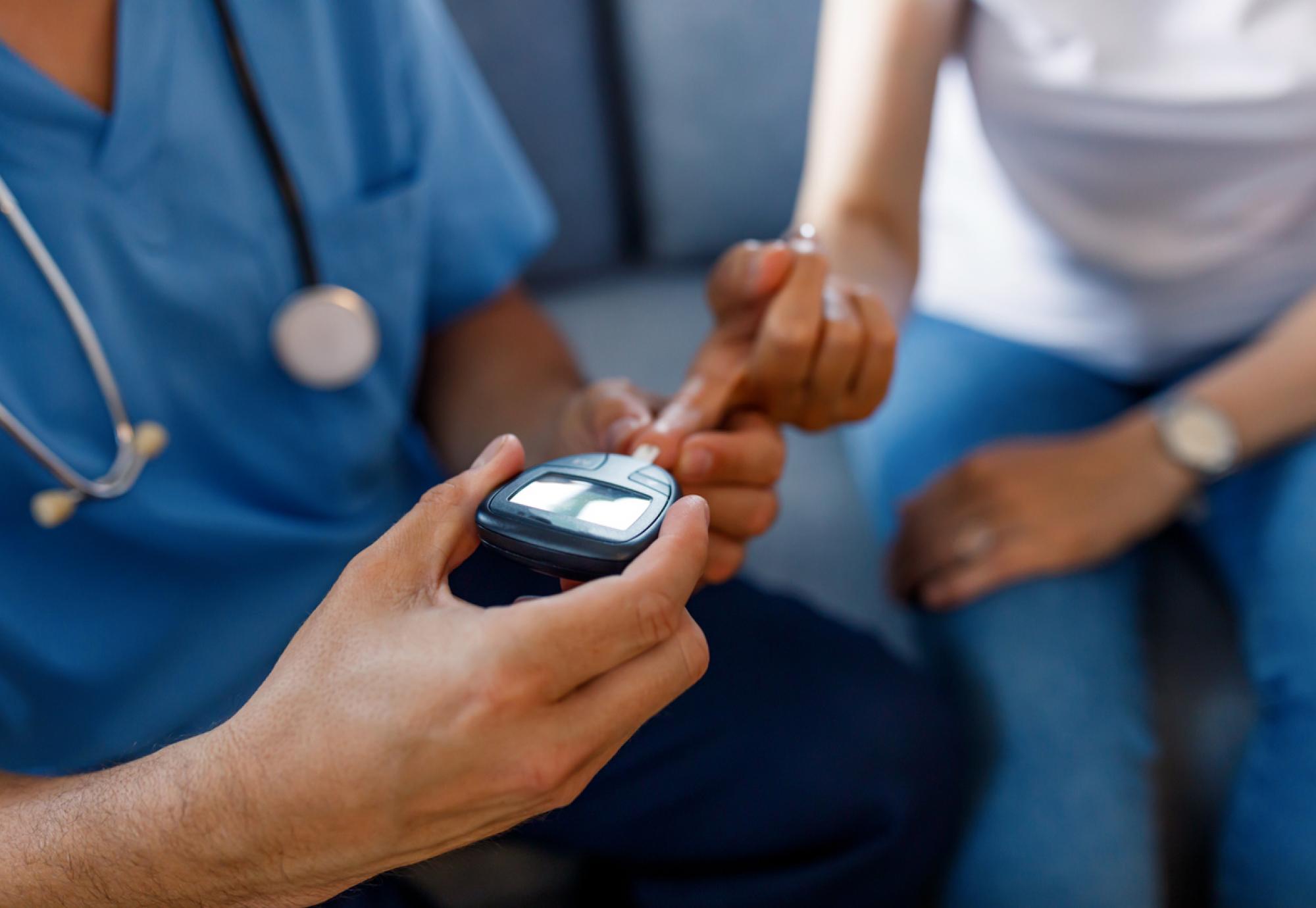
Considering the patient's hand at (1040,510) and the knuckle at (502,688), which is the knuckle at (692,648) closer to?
the knuckle at (502,688)

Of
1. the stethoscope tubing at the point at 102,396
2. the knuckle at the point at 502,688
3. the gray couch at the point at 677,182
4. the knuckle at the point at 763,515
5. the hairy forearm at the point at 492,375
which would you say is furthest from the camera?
the gray couch at the point at 677,182

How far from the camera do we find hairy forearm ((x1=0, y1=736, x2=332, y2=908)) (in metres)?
0.32

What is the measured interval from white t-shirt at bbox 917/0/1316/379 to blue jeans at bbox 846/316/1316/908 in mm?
117

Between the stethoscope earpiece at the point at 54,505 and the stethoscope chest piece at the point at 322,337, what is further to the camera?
the stethoscope chest piece at the point at 322,337

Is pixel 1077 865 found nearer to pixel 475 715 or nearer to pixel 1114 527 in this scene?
pixel 1114 527

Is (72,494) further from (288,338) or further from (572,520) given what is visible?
(572,520)

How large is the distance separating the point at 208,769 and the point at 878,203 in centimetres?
56

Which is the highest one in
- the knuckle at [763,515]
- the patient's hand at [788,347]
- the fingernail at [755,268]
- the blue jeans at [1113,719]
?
the fingernail at [755,268]

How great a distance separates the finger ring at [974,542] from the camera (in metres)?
0.71

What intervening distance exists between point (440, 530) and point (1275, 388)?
64cm

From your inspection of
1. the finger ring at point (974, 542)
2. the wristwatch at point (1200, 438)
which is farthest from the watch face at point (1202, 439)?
the finger ring at point (974, 542)

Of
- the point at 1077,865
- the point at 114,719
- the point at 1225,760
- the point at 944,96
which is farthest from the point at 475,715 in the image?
the point at 944,96

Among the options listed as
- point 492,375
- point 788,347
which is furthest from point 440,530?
point 492,375

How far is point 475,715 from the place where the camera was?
301 millimetres
